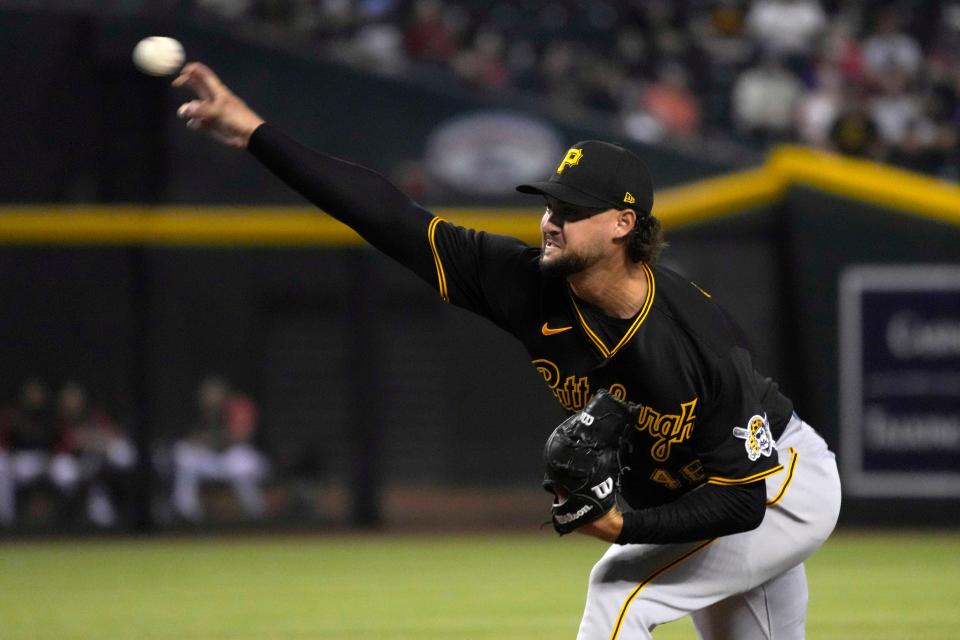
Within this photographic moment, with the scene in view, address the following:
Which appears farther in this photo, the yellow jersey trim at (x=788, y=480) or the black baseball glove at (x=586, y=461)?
the yellow jersey trim at (x=788, y=480)

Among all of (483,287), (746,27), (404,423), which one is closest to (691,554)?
(483,287)

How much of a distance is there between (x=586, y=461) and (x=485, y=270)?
656 mm

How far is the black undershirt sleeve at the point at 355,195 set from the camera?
372 centimetres

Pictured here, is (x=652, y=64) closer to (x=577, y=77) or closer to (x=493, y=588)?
(x=577, y=77)

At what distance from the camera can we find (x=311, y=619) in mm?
6977

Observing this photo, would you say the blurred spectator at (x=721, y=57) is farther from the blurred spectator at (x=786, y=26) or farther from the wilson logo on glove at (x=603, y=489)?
the wilson logo on glove at (x=603, y=489)

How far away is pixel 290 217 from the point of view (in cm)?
1096

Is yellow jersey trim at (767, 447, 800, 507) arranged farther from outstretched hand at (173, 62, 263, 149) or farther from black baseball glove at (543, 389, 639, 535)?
outstretched hand at (173, 62, 263, 149)

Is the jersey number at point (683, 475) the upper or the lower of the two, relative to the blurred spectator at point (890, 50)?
lower

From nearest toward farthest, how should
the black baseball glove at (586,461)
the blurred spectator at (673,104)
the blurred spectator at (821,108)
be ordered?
the black baseball glove at (586,461) → the blurred spectator at (821,108) → the blurred spectator at (673,104)

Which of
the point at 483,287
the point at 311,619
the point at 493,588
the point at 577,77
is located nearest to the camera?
the point at 483,287

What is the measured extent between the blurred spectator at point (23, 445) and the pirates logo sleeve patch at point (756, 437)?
26.3ft

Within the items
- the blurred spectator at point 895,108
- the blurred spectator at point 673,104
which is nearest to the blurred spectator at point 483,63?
the blurred spectator at point 673,104

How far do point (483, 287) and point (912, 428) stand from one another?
298 inches
